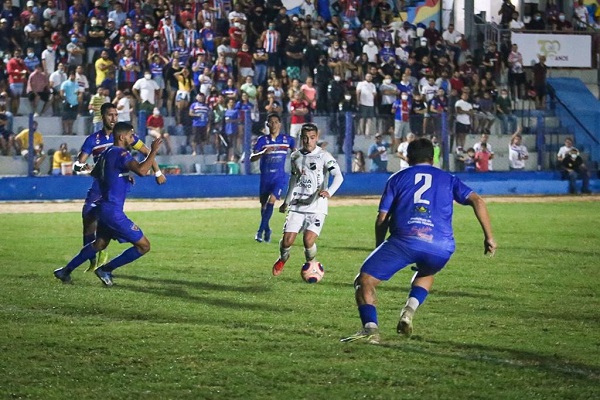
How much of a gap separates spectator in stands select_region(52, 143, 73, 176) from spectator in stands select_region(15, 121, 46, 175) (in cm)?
27

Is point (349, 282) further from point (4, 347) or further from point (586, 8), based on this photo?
point (586, 8)

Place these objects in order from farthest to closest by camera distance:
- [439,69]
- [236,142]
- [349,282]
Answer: [439,69]
[236,142]
[349,282]

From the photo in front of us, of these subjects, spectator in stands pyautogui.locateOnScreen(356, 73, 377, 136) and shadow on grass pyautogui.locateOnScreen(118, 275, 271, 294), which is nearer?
shadow on grass pyautogui.locateOnScreen(118, 275, 271, 294)

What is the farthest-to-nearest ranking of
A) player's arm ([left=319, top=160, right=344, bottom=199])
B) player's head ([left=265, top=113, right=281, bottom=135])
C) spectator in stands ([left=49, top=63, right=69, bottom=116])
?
spectator in stands ([left=49, top=63, right=69, bottom=116])
player's head ([left=265, top=113, right=281, bottom=135])
player's arm ([left=319, top=160, right=344, bottom=199])

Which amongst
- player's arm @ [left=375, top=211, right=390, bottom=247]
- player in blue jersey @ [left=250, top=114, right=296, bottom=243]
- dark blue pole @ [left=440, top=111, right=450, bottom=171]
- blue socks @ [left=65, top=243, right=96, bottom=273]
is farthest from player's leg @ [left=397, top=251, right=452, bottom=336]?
dark blue pole @ [left=440, top=111, right=450, bottom=171]

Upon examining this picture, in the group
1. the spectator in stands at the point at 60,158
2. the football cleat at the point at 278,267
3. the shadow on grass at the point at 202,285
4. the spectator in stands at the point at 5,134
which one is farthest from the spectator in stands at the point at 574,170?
the shadow on grass at the point at 202,285

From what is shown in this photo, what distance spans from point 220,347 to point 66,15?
69.0ft

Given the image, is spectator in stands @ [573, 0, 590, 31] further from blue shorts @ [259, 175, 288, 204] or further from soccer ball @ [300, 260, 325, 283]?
soccer ball @ [300, 260, 325, 283]

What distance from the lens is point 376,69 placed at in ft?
96.2

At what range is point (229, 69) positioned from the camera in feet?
91.6

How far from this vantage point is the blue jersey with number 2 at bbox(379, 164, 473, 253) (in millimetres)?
8602

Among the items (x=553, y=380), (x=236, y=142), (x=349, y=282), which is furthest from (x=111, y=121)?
(x=236, y=142)

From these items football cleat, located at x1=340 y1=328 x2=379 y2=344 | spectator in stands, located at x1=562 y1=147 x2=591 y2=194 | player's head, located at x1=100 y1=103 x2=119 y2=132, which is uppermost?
player's head, located at x1=100 y1=103 x2=119 y2=132

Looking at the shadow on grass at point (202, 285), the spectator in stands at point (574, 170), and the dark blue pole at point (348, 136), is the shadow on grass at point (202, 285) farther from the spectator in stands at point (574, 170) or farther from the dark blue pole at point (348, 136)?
the spectator in stands at point (574, 170)
